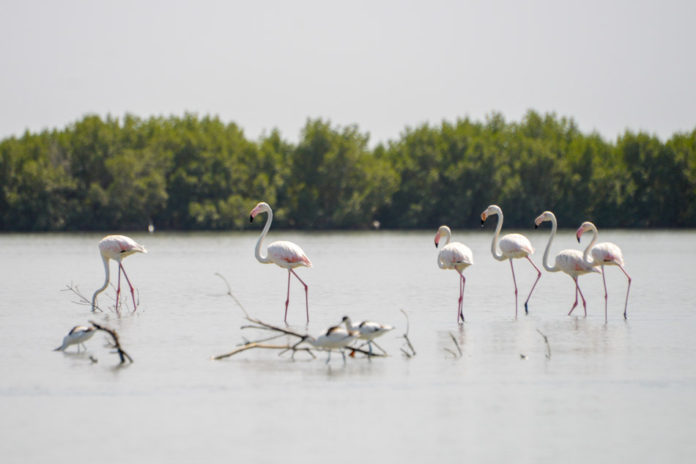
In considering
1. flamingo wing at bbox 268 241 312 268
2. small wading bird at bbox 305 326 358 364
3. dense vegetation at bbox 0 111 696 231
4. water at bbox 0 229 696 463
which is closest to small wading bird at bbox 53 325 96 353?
water at bbox 0 229 696 463

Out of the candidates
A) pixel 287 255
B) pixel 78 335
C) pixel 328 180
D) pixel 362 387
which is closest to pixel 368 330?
pixel 362 387

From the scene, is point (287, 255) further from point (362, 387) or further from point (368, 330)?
point (362, 387)

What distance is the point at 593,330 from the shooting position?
50.1 feet

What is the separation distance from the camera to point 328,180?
8175 cm

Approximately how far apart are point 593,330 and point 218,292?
9.08 meters

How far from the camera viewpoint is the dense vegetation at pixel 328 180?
75875 millimetres

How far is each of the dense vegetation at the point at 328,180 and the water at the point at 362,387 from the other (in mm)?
56947

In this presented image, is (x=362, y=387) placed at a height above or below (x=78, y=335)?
below

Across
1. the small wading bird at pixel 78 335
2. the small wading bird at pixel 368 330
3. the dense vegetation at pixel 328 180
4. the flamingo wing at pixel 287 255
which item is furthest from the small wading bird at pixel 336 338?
the dense vegetation at pixel 328 180

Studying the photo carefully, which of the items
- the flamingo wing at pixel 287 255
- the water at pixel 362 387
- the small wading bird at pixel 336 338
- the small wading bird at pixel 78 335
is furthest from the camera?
the flamingo wing at pixel 287 255

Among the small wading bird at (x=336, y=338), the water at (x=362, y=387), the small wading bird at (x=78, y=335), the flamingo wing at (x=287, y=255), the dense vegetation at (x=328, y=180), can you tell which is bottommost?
the water at (x=362, y=387)

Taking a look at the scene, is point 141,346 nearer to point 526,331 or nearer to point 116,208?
point 526,331

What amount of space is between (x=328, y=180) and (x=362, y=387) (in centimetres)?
7099

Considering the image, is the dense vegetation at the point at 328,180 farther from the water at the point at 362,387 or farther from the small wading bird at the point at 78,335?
the small wading bird at the point at 78,335
